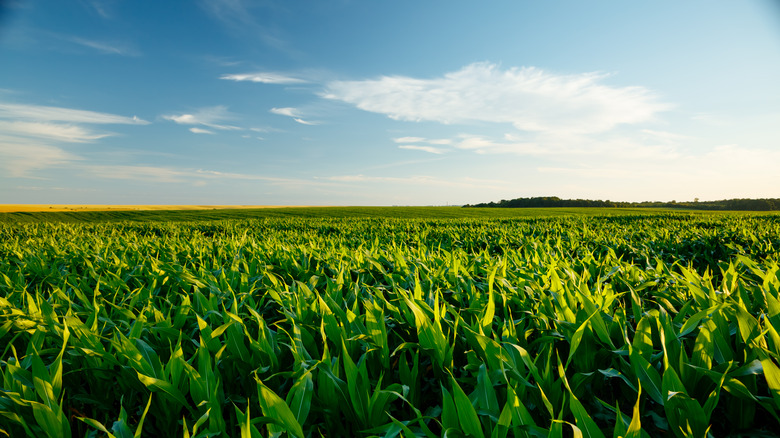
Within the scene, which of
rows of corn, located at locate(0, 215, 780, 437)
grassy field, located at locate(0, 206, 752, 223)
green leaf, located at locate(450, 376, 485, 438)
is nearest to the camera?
green leaf, located at locate(450, 376, 485, 438)

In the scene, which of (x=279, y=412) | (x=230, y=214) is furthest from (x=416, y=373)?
(x=230, y=214)

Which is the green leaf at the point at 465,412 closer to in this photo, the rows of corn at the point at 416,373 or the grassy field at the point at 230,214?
the rows of corn at the point at 416,373

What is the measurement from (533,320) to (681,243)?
24.8ft

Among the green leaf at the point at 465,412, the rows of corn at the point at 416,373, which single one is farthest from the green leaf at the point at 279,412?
the green leaf at the point at 465,412

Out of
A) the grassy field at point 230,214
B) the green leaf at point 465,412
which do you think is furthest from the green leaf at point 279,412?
the grassy field at point 230,214

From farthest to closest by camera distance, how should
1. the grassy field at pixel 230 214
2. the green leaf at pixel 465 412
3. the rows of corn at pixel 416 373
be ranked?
the grassy field at pixel 230 214
the rows of corn at pixel 416 373
the green leaf at pixel 465 412

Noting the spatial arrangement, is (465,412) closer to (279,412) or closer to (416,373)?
(416,373)

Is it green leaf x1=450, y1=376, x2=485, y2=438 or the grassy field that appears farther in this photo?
the grassy field

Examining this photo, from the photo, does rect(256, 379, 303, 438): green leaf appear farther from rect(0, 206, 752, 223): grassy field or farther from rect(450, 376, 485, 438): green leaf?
rect(0, 206, 752, 223): grassy field

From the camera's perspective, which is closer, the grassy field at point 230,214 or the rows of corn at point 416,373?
the rows of corn at point 416,373

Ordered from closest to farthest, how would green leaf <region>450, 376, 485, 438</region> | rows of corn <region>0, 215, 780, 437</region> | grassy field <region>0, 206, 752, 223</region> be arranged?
green leaf <region>450, 376, 485, 438</region>, rows of corn <region>0, 215, 780, 437</region>, grassy field <region>0, 206, 752, 223</region>

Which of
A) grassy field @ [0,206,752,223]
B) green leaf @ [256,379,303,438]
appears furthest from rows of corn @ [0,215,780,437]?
grassy field @ [0,206,752,223]

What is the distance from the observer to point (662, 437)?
1.60 metres

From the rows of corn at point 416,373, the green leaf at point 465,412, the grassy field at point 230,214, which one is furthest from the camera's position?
the grassy field at point 230,214
